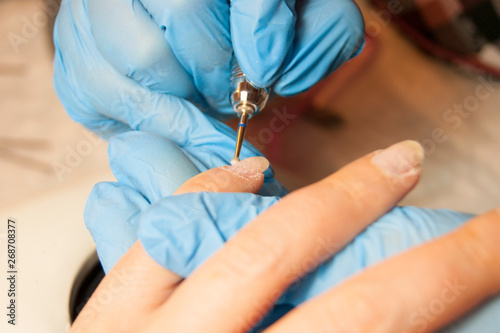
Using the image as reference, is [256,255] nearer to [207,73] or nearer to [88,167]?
[207,73]

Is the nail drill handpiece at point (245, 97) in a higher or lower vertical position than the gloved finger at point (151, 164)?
higher

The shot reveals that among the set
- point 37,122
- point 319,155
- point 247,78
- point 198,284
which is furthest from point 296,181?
point 37,122

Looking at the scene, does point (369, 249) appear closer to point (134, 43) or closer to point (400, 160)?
point (400, 160)

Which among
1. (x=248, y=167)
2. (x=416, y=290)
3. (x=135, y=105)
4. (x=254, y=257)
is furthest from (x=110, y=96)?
(x=416, y=290)

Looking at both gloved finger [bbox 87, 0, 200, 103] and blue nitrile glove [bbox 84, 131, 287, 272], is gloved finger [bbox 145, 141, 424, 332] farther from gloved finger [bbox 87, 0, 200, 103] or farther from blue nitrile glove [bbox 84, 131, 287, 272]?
gloved finger [bbox 87, 0, 200, 103]
